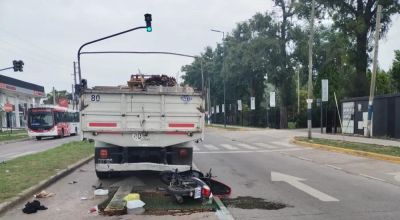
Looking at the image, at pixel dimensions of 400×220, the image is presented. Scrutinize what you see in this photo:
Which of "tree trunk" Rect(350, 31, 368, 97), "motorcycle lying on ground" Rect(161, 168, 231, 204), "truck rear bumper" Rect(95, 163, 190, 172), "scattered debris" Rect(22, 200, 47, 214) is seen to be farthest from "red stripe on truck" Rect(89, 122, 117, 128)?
"tree trunk" Rect(350, 31, 368, 97)

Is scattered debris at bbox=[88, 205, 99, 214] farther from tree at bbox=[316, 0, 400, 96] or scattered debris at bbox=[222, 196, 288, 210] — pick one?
tree at bbox=[316, 0, 400, 96]

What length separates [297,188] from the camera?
424 inches

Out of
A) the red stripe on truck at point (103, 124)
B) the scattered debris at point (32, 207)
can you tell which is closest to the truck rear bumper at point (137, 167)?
the red stripe on truck at point (103, 124)

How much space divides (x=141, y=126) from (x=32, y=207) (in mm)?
3201

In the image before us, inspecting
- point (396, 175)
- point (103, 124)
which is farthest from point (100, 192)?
point (396, 175)

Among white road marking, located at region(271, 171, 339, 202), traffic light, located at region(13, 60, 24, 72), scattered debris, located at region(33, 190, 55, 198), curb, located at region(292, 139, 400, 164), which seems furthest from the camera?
traffic light, located at region(13, 60, 24, 72)

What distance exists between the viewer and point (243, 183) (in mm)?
11617

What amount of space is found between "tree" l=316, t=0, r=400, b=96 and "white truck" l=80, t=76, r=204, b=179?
99.1 feet

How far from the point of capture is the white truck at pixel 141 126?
1085 centimetres

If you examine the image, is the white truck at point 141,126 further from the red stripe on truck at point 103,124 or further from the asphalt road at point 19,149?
the asphalt road at point 19,149

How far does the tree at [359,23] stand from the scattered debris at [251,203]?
104 feet

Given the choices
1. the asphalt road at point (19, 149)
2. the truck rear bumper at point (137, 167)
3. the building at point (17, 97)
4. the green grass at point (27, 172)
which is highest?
the building at point (17, 97)

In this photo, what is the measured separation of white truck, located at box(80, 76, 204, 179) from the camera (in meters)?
10.9

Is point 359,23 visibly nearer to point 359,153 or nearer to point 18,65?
point 359,153
